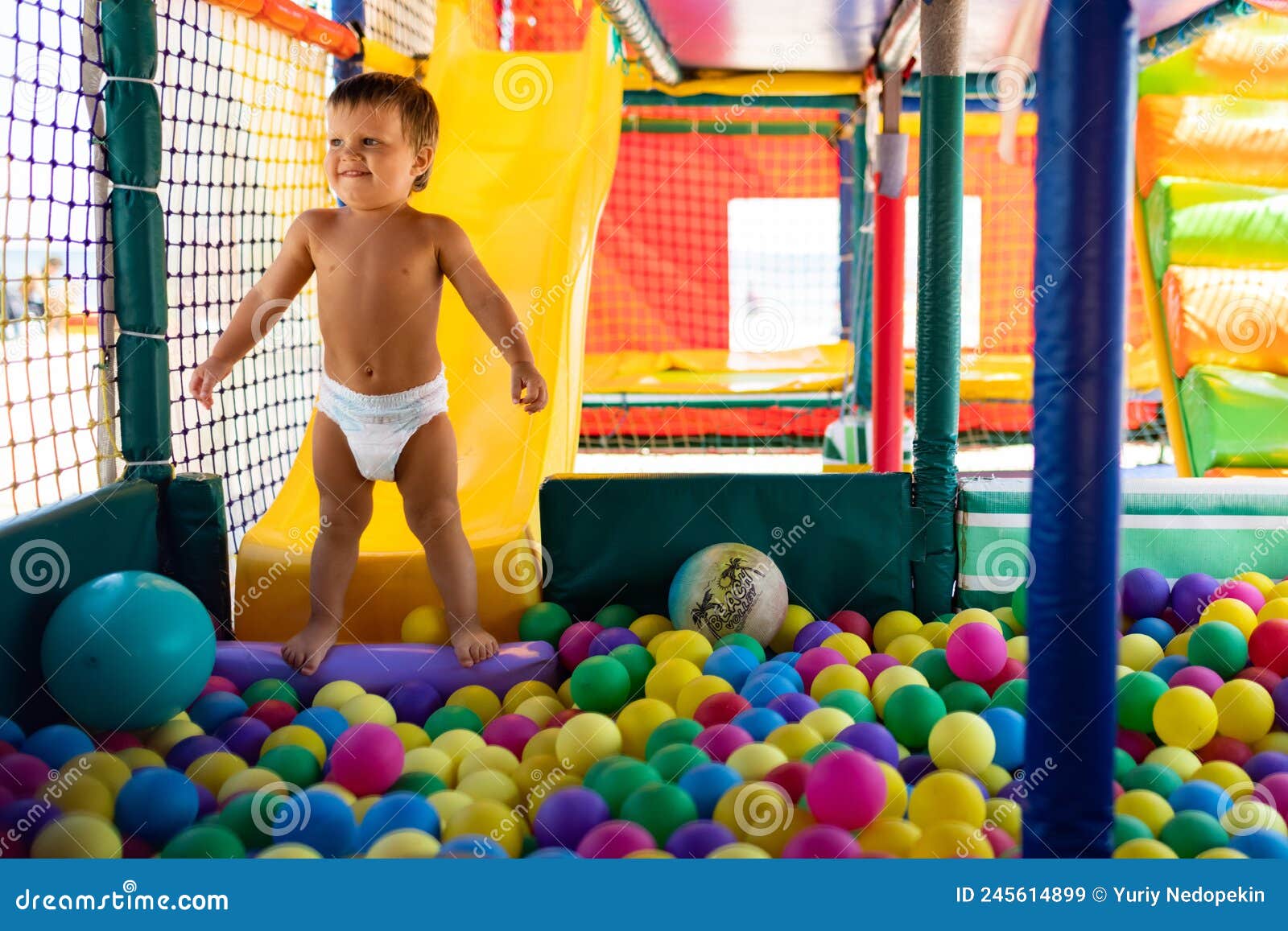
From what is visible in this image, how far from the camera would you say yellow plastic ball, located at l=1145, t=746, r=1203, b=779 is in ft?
5.45

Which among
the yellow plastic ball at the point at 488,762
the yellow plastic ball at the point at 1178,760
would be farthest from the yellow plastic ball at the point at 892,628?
the yellow plastic ball at the point at 488,762

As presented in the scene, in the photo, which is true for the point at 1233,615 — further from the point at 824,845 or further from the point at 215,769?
the point at 215,769

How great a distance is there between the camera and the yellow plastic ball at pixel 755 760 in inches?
63.3

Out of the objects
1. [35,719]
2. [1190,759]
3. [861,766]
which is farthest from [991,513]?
[35,719]

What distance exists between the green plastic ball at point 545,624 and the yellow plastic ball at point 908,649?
0.62m

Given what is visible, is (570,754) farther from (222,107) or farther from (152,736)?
(222,107)

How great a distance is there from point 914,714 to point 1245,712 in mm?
503

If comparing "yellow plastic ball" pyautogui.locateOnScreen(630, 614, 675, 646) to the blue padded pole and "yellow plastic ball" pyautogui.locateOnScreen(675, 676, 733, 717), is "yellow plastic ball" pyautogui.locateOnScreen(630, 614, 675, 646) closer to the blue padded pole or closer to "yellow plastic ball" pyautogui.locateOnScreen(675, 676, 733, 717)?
"yellow plastic ball" pyautogui.locateOnScreen(675, 676, 733, 717)

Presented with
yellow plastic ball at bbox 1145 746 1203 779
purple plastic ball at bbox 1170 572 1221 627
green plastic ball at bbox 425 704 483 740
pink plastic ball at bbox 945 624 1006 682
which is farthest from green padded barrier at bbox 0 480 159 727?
purple plastic ball at bbox 1170 572 1221 627

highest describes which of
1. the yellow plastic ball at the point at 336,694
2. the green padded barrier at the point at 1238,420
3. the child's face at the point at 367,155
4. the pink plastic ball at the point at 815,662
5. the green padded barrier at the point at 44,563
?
the child's face at the point at 367,155

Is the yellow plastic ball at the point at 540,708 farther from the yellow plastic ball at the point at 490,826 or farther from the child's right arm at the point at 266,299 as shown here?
the child's right arm at the point at 266,299

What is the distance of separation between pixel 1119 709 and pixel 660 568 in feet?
2.96

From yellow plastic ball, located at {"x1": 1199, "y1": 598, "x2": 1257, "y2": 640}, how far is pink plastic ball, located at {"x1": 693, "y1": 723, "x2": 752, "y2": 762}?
3.08 ft

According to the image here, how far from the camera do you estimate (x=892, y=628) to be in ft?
7.43
